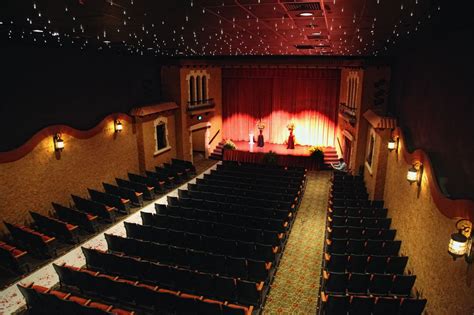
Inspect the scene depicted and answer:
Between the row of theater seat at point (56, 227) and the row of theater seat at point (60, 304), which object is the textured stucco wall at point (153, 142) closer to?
the row of theater seat at point (56, 227)

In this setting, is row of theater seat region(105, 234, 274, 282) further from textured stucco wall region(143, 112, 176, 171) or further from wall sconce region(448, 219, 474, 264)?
textured stucco wall region(143, 112, 176, 171)

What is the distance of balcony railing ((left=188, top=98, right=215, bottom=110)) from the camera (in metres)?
19.2

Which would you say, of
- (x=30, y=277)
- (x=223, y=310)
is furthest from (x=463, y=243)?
(x=30, y=277)

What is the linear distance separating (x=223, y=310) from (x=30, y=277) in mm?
5474

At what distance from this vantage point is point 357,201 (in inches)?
476

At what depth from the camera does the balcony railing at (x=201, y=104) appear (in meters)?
19.2

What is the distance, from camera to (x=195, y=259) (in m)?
8.24

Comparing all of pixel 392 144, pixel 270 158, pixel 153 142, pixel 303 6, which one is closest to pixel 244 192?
pixel 392 144

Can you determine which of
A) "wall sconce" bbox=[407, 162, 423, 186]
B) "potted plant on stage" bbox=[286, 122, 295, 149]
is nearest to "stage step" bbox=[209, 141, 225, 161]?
"potted plant on stage" bbox=[286, 122, 295, 149]

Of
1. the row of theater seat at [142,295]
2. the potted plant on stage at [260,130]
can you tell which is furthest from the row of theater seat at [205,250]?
the potted plant on stage at [260,130]

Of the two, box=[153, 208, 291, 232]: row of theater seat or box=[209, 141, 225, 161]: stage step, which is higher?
box=[153, 208, 291, 232]: row of theater seat

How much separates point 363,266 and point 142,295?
5.15 metres

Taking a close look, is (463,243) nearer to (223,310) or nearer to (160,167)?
(223,310)

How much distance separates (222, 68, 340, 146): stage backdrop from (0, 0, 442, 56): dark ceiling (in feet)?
42.4
